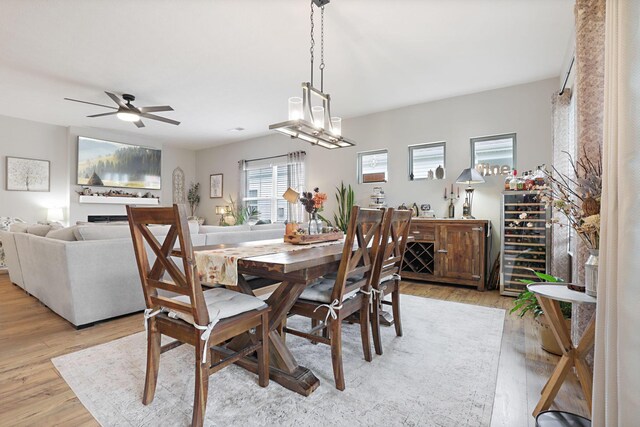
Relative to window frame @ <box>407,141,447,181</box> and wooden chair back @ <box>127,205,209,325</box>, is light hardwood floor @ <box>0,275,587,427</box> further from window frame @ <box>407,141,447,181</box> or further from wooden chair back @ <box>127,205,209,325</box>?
window frame @ <box>407,141,447,181</box>

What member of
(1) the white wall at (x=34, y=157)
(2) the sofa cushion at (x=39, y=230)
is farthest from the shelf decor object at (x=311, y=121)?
(1) the white wall at (x=34, y=157)

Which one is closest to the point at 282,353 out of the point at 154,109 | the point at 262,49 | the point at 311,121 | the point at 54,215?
the point at 311,121

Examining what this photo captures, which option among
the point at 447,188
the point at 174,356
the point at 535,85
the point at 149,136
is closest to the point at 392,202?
the point at 447,188

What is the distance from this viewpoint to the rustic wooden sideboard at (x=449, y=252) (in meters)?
3.97

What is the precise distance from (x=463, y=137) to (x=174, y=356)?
443 cm

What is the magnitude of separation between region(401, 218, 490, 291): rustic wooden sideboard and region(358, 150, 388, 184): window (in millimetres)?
1213

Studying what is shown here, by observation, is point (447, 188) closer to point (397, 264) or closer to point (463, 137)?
point (463, 137)

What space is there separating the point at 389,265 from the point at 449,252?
7.05 feet

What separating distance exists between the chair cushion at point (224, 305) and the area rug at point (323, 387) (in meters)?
0.50

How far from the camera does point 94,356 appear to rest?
7.01 ft

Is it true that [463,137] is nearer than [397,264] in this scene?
No

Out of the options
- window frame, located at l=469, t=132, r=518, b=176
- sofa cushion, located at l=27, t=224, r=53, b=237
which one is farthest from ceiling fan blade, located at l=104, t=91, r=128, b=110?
window frame, located at l=469, t=132, r=518, b=176

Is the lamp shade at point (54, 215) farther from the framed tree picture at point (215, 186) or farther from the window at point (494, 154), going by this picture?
the window at point (494, 154)

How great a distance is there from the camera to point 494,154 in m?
4.38
